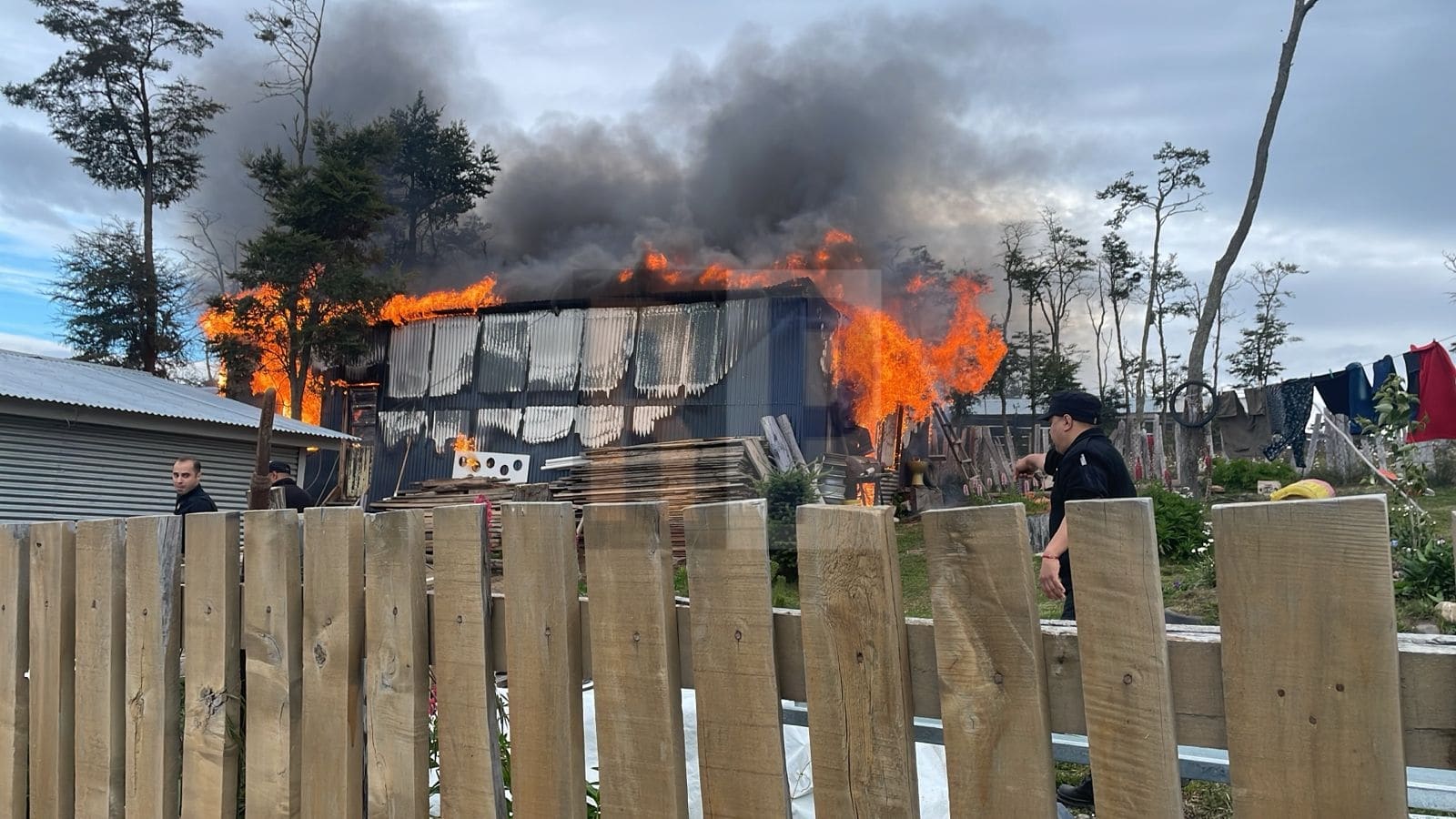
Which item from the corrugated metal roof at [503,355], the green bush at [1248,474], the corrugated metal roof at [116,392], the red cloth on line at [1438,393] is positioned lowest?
the green bush at [1248,474]

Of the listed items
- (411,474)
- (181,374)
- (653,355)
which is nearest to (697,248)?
(653,355)

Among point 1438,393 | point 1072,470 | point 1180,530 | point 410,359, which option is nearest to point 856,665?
point 1072,470

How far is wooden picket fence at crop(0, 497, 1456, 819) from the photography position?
109 cm

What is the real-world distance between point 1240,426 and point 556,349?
49.4ft

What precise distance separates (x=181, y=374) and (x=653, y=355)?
18074mm

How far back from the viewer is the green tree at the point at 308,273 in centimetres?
2300

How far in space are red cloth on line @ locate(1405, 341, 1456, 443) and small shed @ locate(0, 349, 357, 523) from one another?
17288 millimetres

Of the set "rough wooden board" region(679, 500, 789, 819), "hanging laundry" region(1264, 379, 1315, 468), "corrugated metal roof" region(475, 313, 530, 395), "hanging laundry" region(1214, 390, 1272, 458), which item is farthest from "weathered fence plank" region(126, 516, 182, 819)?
"corrugated metal roof" region(475, 313, 530, 395)

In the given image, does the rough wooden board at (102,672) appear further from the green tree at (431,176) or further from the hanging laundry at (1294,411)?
the green tree at (431,176)

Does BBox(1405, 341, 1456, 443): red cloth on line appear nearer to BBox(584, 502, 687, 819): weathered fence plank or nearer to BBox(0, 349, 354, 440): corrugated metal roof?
BBox(584, 502, 687, 819): weathered fence plank

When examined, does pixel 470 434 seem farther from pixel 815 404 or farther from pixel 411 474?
pixel 815 404

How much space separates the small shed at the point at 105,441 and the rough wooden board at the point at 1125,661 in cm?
1415

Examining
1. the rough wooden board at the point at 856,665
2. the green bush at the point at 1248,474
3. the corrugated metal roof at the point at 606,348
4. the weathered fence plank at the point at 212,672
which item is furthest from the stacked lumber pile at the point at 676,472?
the rough wooden board at the point at 856,665

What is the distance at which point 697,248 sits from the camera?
83.7 feet
